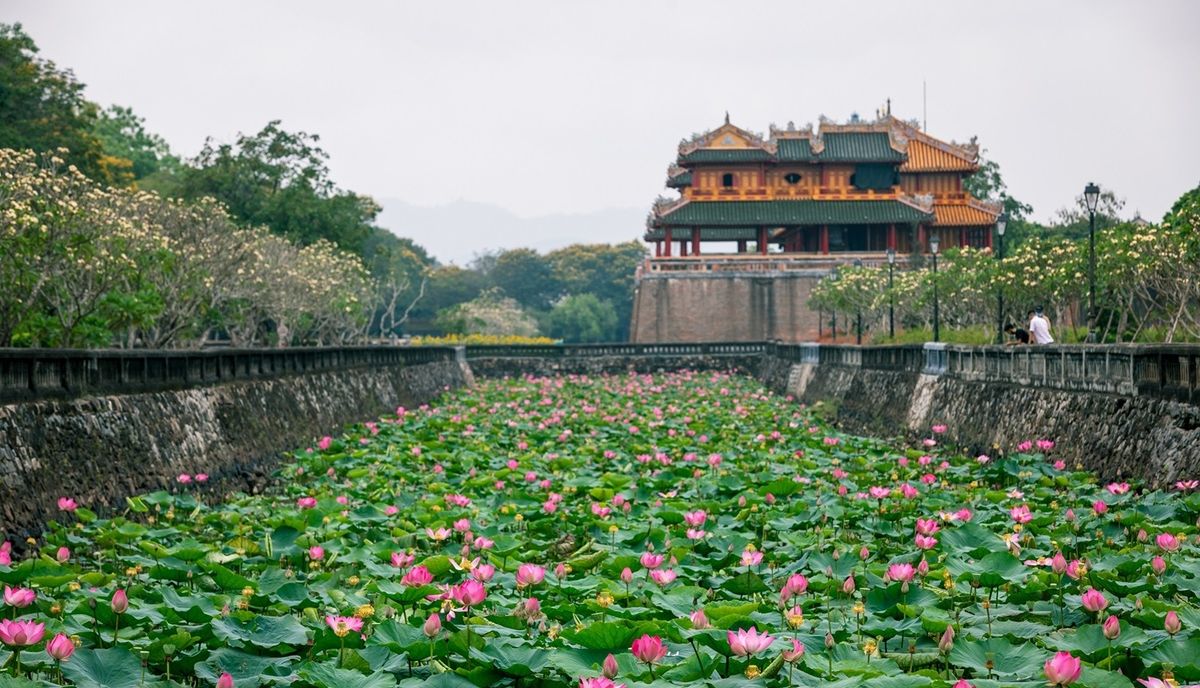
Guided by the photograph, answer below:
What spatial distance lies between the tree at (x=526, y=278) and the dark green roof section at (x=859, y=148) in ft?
142

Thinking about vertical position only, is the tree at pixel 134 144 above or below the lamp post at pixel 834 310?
above

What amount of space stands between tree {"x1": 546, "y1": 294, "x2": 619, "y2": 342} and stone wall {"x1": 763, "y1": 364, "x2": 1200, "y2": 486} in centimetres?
6516

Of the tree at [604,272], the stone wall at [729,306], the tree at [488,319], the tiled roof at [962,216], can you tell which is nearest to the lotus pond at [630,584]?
the stone wall at [729,306]

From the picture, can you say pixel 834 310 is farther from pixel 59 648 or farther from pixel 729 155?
pixel 59 648

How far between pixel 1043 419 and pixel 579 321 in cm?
7620

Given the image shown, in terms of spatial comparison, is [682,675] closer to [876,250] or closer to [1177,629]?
[1177,629]

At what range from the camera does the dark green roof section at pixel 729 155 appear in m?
58.1

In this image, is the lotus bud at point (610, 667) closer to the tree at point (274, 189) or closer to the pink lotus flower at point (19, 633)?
the pink lotus flower at point (19, 633)

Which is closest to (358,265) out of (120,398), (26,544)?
(120,398)

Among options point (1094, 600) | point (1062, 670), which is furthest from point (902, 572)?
point (1062, 670)

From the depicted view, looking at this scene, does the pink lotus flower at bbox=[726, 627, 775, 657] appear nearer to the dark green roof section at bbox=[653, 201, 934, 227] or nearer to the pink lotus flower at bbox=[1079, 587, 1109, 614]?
the pink lotus flower at bbox=[1079, 587, 1109, 614]

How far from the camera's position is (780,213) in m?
58.0

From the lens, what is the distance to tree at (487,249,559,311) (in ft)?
330

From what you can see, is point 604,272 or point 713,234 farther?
point 604,272
